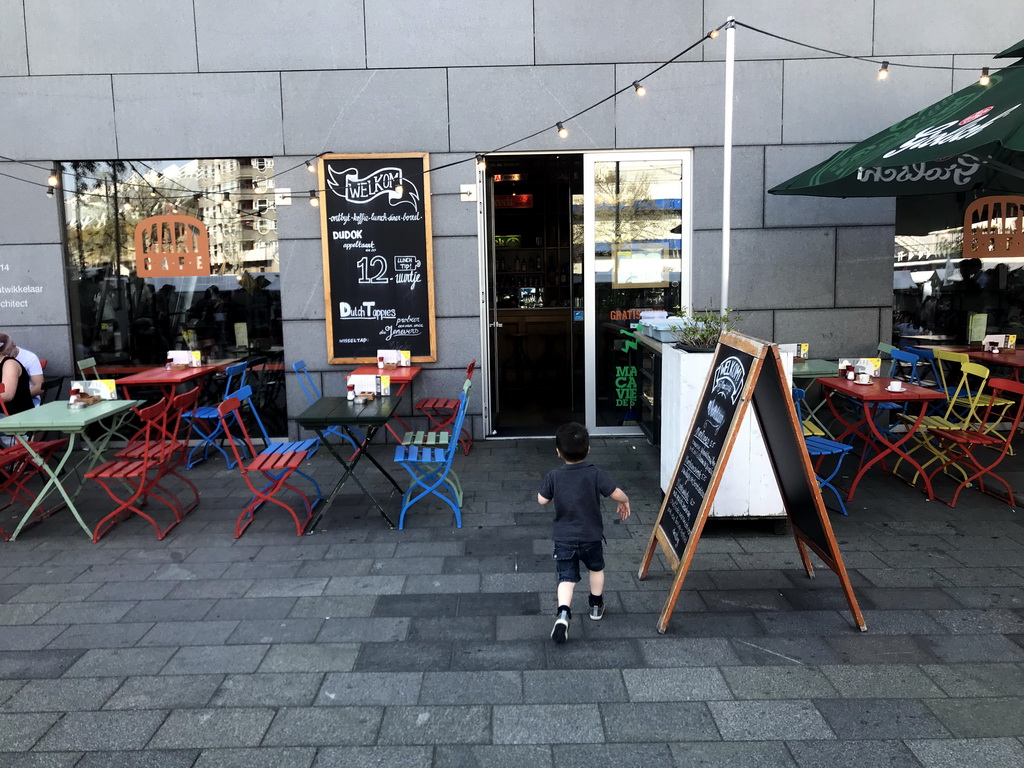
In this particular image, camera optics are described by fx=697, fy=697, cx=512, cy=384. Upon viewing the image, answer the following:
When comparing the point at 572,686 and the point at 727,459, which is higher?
the point at 727,459

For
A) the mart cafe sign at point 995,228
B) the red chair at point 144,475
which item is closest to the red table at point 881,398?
the mart cafe sign at point 995,228

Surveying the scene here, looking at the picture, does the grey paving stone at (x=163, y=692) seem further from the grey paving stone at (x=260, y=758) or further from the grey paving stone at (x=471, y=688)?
the grey paving stone at (x=471, y=688)

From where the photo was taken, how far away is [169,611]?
12.4 feet

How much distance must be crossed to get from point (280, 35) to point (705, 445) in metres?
5.88

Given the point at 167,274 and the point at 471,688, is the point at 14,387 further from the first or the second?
the point at 471,688

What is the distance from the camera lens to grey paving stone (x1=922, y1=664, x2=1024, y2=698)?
2.92m

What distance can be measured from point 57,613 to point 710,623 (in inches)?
137

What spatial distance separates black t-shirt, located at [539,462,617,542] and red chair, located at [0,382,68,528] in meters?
3.92

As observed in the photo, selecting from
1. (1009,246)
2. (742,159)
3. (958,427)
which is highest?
(742,159)

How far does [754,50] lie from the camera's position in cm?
679

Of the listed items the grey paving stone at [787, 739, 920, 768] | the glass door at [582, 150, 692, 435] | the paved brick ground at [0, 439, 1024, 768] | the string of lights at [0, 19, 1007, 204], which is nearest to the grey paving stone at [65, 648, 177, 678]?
the paved brick ground at [0, 439, 1024, 768]

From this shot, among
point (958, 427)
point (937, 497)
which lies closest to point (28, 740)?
point (937, 497)

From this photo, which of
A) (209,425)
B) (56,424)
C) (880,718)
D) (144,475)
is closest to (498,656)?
(880,718)

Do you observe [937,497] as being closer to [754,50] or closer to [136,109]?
[754,50]
